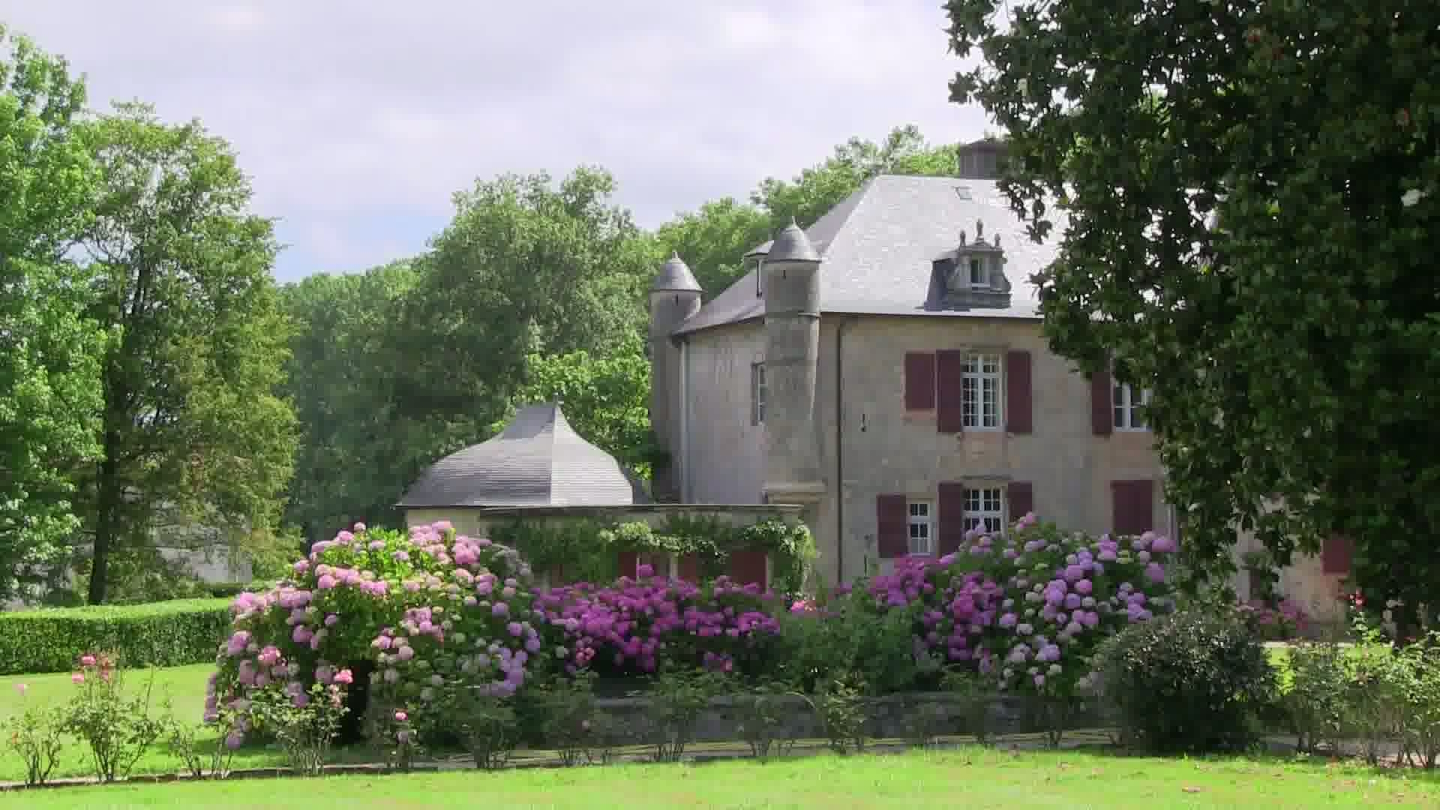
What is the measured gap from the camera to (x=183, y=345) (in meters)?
38.0

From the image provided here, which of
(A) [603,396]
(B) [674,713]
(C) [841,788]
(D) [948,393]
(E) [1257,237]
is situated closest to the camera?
(E) [1257,237]

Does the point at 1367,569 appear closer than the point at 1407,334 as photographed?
No

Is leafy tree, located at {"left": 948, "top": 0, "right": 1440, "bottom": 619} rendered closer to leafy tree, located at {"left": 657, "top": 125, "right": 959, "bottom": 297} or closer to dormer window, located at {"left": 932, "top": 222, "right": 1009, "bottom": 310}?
dormer window, located at {"left": 932, "top": 222, "right": 1009, "bottom": 310}

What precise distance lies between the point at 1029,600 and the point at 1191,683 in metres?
2.96

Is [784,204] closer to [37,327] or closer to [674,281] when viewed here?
[674,281]

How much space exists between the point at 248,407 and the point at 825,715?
2663 centimetres

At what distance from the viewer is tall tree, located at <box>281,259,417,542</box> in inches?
1984

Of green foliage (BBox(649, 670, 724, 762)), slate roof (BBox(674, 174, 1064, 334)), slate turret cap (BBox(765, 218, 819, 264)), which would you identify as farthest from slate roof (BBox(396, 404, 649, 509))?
green foliage (BBox(649, 670, 724, 762))

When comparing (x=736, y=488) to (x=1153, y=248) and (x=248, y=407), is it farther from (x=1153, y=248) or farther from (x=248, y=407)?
(x=1153, y=248)

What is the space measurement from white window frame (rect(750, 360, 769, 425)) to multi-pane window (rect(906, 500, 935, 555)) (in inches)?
132

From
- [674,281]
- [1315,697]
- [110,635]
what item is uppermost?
[674,281]

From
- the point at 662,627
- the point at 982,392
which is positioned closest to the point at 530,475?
the point at 982,392

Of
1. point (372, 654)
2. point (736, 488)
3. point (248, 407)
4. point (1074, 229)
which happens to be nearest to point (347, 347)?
point (248, 407)

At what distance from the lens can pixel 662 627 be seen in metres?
17.2
